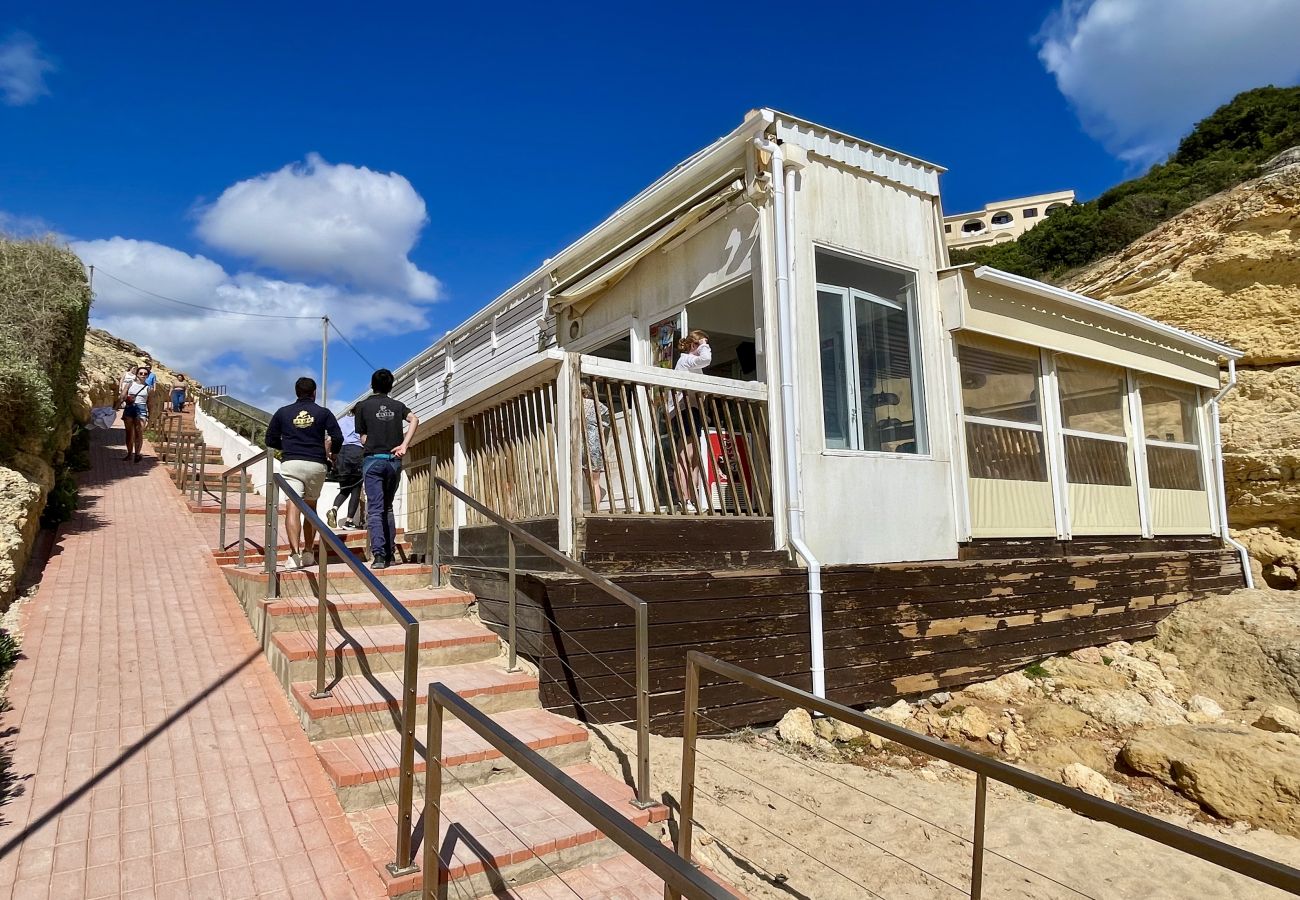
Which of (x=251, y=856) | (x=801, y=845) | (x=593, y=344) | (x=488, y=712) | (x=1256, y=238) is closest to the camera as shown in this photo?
(x=251, y=856)

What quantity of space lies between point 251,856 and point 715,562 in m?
3.46

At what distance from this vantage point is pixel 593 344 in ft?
30.8

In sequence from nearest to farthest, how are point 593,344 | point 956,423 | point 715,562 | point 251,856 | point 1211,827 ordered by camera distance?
point 251,856 < point 1211,827 < point 715,562 < point 956,423 < point 593,344

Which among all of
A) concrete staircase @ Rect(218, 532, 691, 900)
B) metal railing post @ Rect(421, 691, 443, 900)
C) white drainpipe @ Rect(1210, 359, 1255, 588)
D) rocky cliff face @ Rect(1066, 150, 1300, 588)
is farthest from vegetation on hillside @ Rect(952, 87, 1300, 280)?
metal railing post @ Rect(421, 691, 443, 900)

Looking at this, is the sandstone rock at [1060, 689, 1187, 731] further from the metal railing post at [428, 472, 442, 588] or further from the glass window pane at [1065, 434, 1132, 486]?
the metal railing post at [428, 472, 442, 588]

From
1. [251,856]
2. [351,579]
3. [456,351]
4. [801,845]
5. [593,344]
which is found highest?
[456,351]

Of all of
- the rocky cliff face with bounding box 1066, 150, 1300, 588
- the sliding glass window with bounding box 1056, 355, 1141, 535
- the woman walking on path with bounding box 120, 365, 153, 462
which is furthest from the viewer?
the woman walking on path with bounding box 120, 365, 153, 462

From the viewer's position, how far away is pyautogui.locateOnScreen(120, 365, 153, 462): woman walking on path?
1395 centimetres

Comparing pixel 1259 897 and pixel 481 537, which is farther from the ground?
pixel 481 537

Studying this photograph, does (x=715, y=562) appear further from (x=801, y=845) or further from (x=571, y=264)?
(x=571, y=264)

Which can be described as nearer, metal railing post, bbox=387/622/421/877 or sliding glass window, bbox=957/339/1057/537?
metal railing post, bbox=387/622/421/877

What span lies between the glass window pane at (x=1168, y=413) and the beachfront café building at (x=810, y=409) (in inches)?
12.3

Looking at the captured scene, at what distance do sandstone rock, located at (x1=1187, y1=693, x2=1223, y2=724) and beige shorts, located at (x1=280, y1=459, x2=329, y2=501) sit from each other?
26.7 feet

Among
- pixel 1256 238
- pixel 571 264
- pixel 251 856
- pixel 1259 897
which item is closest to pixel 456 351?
pixel 571 264
